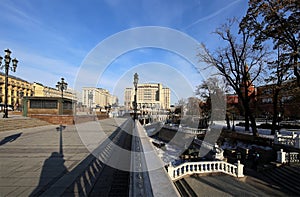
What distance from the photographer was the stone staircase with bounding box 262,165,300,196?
337 inches

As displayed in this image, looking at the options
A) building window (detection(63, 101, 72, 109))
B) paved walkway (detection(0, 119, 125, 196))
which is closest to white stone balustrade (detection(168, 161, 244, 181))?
paved walkway (detection(0, 119, 125, 196))

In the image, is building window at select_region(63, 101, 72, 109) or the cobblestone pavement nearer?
the cobblestone pavement

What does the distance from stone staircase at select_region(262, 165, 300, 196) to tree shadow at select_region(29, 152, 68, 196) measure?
31.1 ft

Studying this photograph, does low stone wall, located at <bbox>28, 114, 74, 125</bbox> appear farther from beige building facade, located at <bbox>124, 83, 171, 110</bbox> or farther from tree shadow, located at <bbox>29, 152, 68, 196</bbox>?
beige building facade, located at <bbox>124, 83, 171, 110</bbox>

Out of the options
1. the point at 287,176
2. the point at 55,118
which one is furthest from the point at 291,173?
the point at 55,118

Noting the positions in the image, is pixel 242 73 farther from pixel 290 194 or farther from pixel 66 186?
pixel 66 186

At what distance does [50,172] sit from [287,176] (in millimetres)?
10956

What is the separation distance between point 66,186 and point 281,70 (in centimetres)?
1417

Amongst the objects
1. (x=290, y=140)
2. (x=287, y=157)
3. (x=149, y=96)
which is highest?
(x=149, y=96)

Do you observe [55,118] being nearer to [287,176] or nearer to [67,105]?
[67,105]

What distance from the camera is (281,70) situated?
12758 mm

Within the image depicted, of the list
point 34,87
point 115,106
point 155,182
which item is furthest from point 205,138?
point 34,87

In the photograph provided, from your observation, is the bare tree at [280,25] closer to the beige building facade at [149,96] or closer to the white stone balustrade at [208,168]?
the white stone balustrade at [208,168]

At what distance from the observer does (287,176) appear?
9.67 metres
